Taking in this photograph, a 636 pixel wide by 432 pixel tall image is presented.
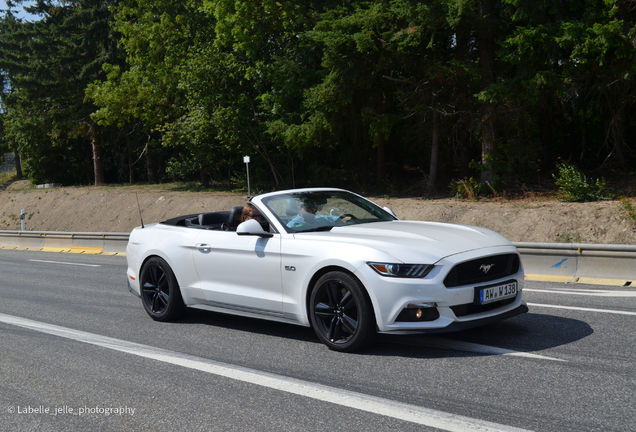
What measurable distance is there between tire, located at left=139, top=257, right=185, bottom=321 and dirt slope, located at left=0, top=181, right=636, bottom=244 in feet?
31.2

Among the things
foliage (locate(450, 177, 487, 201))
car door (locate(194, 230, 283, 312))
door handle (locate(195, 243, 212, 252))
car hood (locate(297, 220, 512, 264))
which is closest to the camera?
car hood (locate(297, 220, 512, 264))

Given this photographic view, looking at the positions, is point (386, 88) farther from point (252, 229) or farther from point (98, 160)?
point (98, 160)

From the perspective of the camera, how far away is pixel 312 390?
4777 millimetres

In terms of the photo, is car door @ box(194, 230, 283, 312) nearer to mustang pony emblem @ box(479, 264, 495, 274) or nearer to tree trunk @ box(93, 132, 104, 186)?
mustang pony emblem @ box(479, 264, 495, 274)

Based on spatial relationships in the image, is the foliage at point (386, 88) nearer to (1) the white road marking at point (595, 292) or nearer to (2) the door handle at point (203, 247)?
(1) the white road marking at point (595, 292)

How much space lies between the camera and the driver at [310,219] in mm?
6527

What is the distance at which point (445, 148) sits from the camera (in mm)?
24406

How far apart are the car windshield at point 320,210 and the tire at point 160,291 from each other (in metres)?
1.65

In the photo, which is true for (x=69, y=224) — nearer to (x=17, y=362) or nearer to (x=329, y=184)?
(x=329, y=184)

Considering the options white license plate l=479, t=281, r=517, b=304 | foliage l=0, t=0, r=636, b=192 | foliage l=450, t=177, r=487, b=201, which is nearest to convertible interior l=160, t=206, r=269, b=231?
white license plate l=479, t=281, r=517, b=304

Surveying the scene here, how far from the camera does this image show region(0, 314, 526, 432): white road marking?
395 centimetres

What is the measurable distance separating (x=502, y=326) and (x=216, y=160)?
91.8 feet

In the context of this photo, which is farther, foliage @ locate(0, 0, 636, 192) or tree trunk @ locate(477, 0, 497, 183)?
tree trunk @ locate(477, 0, 497, 183)

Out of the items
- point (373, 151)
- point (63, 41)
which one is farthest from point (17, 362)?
point (63, 41)
